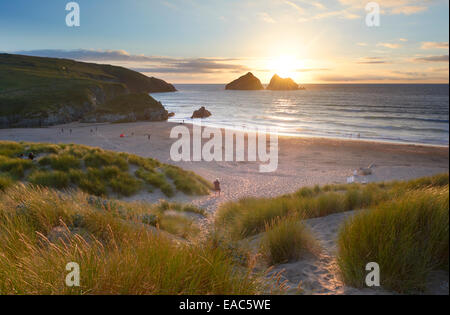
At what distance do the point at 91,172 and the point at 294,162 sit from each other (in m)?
19.6

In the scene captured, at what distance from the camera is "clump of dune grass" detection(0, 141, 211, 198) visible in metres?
11.4

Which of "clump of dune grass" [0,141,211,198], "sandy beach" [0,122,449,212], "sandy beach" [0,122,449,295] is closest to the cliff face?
"sandy beach" [0,122,449,295]

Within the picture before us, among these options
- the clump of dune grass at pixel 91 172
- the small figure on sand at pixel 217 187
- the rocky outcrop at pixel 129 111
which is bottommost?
the small figure on sand at pixel 217 187

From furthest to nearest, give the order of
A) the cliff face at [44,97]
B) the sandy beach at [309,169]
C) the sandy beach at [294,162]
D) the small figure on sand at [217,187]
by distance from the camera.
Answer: the cliff face at [44,97], the sandy beach at [294,162], the small figure on sand at [217,187], the sandy beach at [309,169]

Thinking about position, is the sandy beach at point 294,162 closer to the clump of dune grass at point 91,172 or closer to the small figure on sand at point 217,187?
the small figure on sand at point 217,187

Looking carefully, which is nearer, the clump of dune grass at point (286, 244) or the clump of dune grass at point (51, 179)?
the clump of dune grass at point (286, 244)

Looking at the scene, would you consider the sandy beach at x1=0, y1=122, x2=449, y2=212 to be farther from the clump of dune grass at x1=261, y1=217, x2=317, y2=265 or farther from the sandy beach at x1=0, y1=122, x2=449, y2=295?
the clump of dune grass at x1=261, y1=217, x2=317, y2=265

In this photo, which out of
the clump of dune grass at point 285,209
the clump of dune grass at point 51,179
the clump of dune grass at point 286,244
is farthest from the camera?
the clump of dune grass at point 51,179

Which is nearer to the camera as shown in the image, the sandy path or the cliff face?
the sandy path

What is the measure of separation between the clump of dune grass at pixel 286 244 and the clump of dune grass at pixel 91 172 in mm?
8564

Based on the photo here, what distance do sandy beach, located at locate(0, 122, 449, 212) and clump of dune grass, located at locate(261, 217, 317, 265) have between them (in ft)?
25.2

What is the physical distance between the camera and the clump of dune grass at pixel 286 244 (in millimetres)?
4531

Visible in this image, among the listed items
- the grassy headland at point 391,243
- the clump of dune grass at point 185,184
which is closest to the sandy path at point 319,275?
the grassy headland at point 391,243
